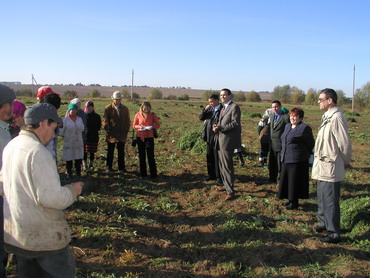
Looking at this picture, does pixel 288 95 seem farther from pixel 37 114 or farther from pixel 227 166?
pixel 37 114

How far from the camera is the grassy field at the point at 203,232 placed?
12.8 feet

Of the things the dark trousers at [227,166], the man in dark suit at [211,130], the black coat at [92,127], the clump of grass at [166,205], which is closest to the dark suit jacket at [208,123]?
the man in dark suit at [211,130]

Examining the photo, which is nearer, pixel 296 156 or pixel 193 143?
pixel 296 156

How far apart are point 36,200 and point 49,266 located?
52 cm

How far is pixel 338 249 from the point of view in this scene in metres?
4.32

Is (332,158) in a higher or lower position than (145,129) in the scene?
lower

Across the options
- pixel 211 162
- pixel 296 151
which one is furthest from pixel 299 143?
pixel 211 162

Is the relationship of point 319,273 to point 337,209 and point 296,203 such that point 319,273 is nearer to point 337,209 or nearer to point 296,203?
point 337,209

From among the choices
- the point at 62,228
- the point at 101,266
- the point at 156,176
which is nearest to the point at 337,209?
the point at 101,266

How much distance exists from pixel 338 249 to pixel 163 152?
713 centimetres

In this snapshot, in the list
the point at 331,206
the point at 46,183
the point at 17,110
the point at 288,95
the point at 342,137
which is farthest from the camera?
the point at 288,95

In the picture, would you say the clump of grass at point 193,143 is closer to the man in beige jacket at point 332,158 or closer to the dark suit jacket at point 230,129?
the dark suit jacket at point 230,129

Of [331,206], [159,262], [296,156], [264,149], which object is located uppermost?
[296,156]

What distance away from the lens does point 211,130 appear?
7.50 m
